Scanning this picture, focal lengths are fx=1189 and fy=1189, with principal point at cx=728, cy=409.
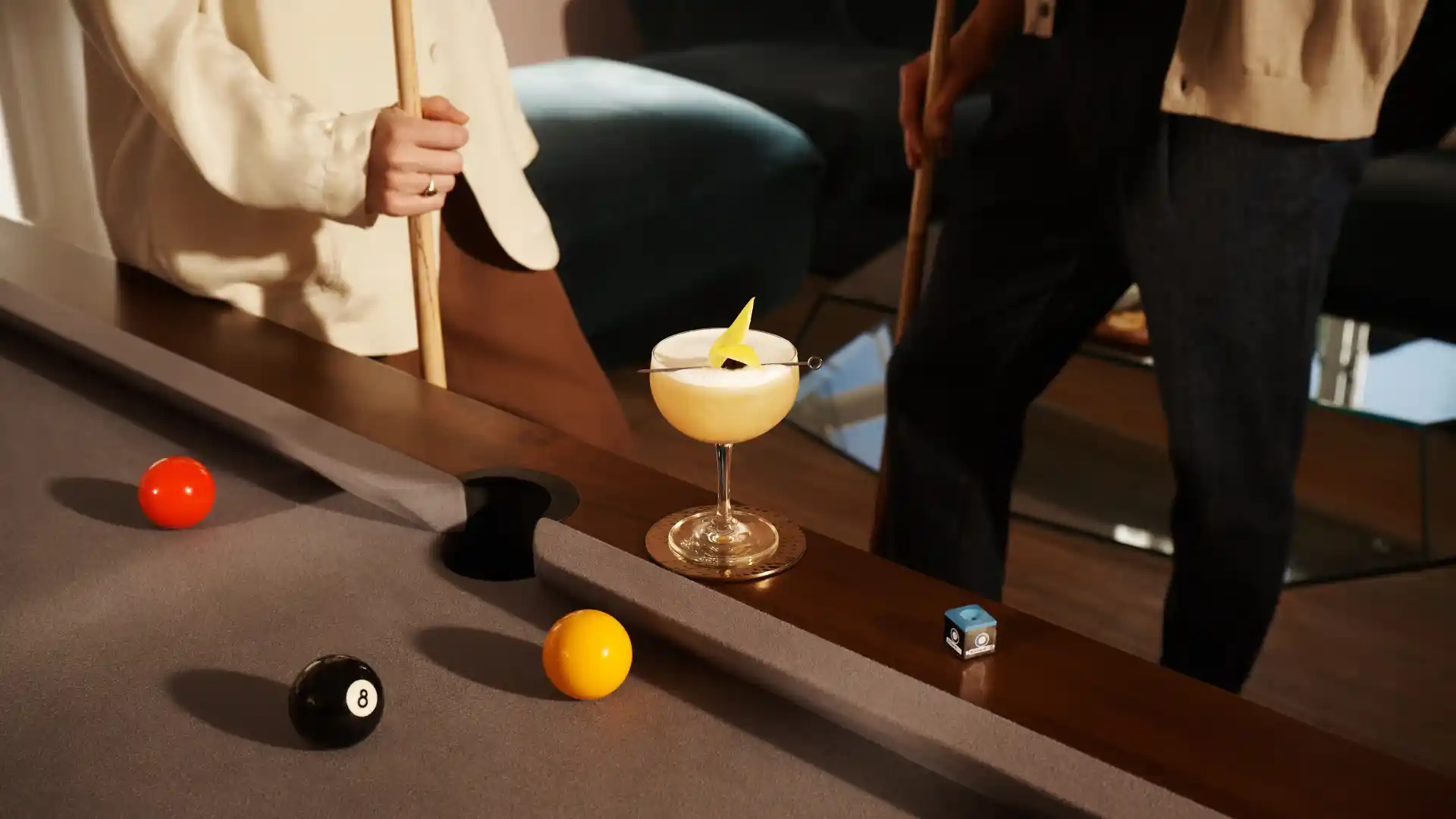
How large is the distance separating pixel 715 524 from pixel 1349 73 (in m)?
0.79

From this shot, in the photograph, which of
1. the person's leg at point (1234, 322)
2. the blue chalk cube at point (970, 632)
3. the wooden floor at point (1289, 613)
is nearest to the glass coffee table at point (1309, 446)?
the wooden floor at point (1289, 613)

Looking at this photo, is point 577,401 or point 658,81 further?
point 658,81

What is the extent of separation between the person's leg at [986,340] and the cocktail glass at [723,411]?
0.58 meters

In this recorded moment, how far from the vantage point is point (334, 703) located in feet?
2.11

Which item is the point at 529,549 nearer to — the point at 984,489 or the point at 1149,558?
the point at 984,489

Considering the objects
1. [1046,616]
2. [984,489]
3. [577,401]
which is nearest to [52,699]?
[577,401]

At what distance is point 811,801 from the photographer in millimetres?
623

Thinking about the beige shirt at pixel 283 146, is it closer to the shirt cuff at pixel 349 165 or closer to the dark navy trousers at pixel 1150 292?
the shirt cuff at pixel 349 165

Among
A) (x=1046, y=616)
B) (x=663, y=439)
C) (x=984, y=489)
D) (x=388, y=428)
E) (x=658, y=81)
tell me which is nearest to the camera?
(x=388, y=428)

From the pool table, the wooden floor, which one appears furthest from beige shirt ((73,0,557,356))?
the wooden floor

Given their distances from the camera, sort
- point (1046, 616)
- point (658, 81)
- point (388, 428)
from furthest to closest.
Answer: point (658, 81) < point (1046, 616) < point (388, 428)

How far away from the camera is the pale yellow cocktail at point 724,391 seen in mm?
898

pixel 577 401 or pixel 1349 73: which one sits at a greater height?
pixel 1349 73

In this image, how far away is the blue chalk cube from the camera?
714mm
